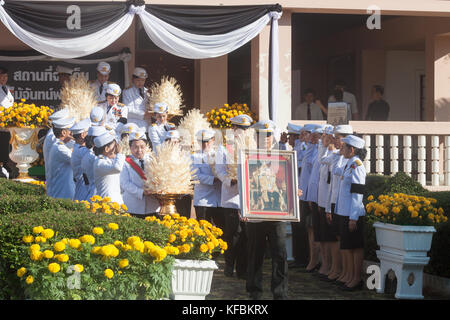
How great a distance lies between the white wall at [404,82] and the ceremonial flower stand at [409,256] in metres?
10.2

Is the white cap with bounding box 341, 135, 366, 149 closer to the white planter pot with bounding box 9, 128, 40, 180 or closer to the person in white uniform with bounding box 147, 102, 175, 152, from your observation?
Result: the person in white uniform with bounding box 147, 102, 175, 152

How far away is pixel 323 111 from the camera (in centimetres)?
1695

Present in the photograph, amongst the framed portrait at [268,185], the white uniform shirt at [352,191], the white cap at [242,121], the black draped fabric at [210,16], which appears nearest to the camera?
the framed portrait at [268,185]

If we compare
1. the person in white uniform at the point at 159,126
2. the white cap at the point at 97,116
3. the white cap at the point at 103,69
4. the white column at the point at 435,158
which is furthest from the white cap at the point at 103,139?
the white column at the point at 435,158

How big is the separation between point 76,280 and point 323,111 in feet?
39.3

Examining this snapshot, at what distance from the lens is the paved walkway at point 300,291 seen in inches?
343

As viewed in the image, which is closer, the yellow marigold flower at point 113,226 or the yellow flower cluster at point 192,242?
the yellow marigold flower at point 113,226

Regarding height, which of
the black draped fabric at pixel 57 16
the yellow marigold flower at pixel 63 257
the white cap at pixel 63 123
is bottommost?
the yellow marigold flower at pixel 63 257

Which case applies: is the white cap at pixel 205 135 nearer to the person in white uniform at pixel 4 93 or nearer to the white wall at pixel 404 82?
the person in white uniform at pixel 4 93

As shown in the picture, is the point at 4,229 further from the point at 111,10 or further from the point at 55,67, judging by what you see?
the point at 55,67

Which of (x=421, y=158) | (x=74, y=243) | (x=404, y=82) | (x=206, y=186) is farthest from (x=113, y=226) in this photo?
(x=404, y=82)

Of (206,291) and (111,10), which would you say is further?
(111,10)

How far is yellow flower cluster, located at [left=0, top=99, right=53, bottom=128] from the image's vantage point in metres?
12.2

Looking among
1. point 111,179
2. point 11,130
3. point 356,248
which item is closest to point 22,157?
point 11,130
